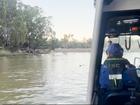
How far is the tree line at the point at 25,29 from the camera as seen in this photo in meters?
70.0

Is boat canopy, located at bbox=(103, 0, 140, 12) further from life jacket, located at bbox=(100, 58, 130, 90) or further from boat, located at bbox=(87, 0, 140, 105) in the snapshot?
life jacket, located at bbox=(100, 58, 130, 90)

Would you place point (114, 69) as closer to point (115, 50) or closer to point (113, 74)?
point (113, 74)

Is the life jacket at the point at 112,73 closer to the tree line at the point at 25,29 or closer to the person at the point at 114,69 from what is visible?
the person at the point at 114,69

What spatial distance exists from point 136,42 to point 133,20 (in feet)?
1.89

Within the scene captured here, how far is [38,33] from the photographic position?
87.6m

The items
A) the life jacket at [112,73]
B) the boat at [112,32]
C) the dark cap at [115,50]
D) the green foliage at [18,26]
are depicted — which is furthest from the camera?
the green foliage at [18,26]

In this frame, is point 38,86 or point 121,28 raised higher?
point 121,28

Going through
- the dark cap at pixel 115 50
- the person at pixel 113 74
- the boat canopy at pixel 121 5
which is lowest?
the person at pixel 113 74

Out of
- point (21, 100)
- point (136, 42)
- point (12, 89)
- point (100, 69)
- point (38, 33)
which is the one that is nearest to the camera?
point (100, 69)

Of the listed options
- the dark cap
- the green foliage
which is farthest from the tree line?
the dark cap

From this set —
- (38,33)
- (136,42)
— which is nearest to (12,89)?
(136,42)

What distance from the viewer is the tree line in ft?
230

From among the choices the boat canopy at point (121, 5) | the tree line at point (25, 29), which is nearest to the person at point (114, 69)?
the boat canopy at point (121, 5)

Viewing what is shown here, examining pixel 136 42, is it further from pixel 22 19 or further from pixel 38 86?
pixel 22 19
